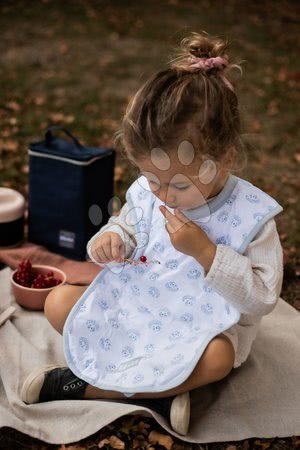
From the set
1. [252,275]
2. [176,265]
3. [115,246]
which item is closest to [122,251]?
[115,246]

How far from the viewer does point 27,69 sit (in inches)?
230

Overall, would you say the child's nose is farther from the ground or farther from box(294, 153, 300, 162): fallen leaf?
box(294, 153, 300, 162): fallen leaf

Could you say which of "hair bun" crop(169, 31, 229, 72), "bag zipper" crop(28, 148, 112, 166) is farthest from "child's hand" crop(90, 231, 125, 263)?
"bag zipper" crop(28, 148, 112, 166)

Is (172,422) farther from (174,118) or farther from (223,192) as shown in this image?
(174,118)

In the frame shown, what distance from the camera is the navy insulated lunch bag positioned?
9.25 ft

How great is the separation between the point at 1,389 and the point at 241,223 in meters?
0.93

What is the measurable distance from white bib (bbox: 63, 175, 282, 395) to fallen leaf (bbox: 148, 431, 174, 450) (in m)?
0.15

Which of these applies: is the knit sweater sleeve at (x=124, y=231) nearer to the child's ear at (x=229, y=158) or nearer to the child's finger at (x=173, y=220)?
the child's finger at (x=173, y=220)

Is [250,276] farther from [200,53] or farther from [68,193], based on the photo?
[68,193]

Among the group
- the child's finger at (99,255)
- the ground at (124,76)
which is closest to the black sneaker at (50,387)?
the ground at (124,76)

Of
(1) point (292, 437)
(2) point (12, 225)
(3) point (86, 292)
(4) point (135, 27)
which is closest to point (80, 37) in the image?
(4) point (135, 27)

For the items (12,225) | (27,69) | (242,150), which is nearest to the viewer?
(242,150)

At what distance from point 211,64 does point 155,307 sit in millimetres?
777

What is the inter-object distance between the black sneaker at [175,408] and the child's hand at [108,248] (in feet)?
1.49
